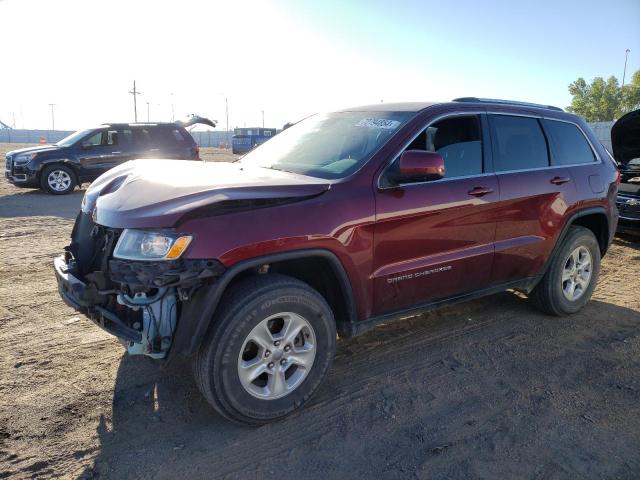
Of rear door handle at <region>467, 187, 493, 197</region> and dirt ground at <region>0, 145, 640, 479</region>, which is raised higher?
rear door handle at <region>467, 187, 493, 197</region>

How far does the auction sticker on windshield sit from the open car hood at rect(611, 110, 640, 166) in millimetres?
5711

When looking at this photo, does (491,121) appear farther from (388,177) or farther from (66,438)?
(66,438)

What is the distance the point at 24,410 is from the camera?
9.80 ft

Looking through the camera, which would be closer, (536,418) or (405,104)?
(536,418)

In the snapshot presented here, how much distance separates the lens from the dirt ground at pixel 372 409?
2611mm

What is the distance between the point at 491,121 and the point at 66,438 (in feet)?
12.2

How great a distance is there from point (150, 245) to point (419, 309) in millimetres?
1973

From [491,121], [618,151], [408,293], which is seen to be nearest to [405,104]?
[491,121]

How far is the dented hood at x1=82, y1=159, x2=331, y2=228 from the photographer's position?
8.63 ft

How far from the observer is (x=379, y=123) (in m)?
3.63

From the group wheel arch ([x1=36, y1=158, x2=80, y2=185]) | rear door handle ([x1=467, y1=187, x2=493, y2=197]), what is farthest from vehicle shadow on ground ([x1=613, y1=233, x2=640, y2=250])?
wheel arch ([x1=36, y1=158, x2=80, y2=185])

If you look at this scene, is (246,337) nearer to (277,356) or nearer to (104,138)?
(277,356)

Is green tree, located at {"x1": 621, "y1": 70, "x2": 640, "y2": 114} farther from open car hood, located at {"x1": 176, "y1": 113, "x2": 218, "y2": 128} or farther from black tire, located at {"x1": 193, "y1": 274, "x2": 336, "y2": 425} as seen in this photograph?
black tire, located at {"x1": 193, "y1": 274, "x2": 336, "y2": 425}

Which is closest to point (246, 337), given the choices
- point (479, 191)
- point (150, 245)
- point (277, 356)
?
point (277, 356)
